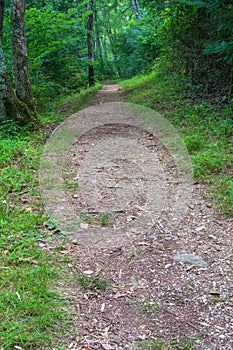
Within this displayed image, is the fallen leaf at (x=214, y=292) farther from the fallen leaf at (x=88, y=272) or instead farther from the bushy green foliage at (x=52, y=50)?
the bushy green foliage at (x=52, y=50)

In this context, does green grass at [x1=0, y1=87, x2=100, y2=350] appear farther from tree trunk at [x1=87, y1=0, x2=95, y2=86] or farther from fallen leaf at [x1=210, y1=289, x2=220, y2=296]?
tree trunk at [x1=87, y1=0, x2=95, y2=86]

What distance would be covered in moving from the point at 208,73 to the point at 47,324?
6637 mm

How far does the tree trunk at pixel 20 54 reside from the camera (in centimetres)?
612

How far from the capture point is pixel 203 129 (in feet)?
18.7

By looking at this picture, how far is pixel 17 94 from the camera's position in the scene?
6434 millimetres

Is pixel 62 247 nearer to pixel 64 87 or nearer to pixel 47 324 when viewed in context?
pixel 47 324

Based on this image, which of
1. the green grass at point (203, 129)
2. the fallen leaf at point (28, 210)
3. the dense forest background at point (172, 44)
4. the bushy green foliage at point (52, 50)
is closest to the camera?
the fallen leaf at point (28, 210)

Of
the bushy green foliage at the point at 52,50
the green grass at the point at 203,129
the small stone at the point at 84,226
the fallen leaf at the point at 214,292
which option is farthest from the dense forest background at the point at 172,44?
the fallen leaf at the point at 214,292

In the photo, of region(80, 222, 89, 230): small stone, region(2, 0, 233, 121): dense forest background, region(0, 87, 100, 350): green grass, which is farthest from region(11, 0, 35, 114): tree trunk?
region(80, 222, 89, 230): small stone

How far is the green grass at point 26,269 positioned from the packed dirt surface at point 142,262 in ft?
0.42

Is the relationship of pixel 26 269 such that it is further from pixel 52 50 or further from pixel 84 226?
pixel 52 50

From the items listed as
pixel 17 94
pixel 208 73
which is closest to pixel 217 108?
pixel 208 73

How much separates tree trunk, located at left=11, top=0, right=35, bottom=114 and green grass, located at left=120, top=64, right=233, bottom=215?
Answer: 2.66 metres

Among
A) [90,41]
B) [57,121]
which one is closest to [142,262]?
[57,121]
